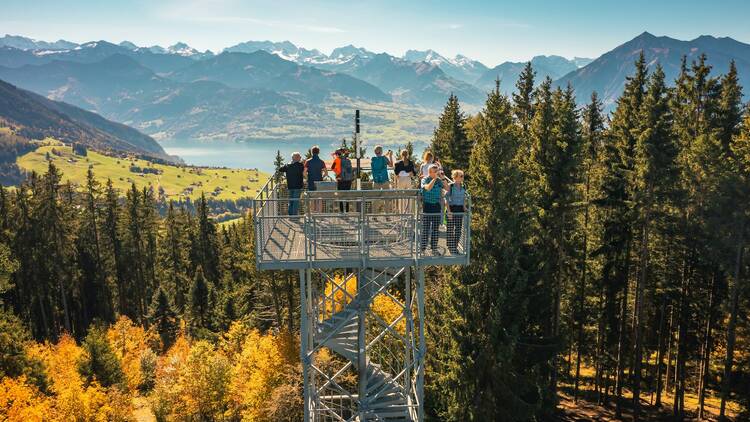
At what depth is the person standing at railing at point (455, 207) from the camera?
44.9ft

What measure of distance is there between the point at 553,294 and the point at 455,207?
45.3 feet

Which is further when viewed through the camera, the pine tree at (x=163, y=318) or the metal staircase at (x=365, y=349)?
the pine tree at (x=163, y=318)

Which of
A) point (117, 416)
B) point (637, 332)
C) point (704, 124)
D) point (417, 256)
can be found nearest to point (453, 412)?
point (417, 256)

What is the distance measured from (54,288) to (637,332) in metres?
50.0

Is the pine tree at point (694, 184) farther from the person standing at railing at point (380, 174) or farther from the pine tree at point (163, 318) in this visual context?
the pine tree at point (163, 318)

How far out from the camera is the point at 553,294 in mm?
25422

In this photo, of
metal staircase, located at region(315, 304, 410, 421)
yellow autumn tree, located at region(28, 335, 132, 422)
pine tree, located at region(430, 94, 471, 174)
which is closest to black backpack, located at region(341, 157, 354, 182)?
metal staircase, located at region(315, 304, 410, 421)

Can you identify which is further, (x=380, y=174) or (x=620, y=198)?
(x=620, y=198)

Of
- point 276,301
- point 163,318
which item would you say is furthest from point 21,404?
point 163,318

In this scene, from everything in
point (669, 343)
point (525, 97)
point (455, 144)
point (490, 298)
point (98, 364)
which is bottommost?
point (98, 364)

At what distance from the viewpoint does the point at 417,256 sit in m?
13.2

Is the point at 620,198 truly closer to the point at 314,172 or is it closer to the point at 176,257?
the point at 314,172

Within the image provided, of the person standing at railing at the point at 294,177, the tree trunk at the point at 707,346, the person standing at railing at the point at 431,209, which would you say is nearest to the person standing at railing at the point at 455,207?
the person standing at railing at the point at 431,209

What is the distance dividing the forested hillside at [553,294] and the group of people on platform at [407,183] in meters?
4.47
